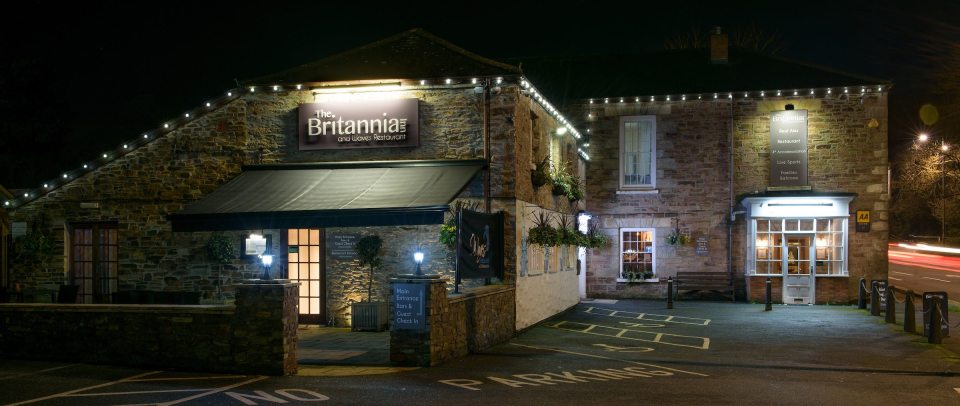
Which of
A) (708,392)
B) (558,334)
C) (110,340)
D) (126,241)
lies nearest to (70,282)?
(126,241)

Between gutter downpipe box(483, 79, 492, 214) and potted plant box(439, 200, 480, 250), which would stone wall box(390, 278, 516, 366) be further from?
gutter downpipe box(483, 79, 492, 214)

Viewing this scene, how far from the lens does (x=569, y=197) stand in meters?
20.3

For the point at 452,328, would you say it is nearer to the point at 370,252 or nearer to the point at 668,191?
the point at 370,252

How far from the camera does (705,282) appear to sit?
24.6m

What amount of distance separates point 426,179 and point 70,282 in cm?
764

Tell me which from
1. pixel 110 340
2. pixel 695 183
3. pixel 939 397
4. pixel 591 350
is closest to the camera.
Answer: pixel 939 397

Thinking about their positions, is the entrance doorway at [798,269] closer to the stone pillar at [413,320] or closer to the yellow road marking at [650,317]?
the yellow road marking at [650,317]

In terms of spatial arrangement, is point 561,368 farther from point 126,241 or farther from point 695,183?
point 695,183

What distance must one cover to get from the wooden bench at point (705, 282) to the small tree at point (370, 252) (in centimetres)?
1192

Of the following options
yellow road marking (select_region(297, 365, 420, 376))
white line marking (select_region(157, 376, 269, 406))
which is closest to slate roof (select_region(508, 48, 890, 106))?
yellow road marking (select_region(297, 365, 420, 376))

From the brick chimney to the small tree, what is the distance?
51.0 feet

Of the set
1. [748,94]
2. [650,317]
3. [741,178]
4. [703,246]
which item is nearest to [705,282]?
[703,246]

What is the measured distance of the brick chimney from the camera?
26781mm

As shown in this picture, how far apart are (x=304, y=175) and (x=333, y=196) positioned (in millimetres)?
1765
